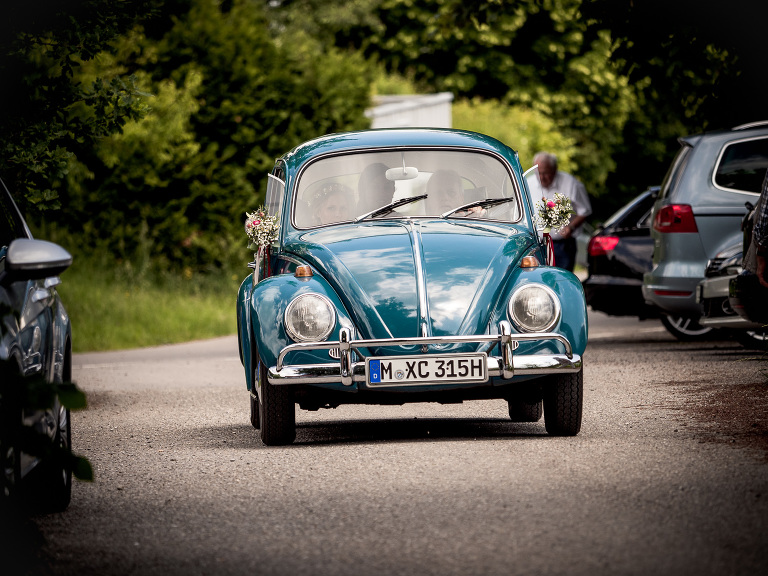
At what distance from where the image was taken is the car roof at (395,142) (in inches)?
369

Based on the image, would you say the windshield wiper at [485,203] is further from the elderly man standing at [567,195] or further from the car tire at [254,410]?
the elderly man standing at [567,195]

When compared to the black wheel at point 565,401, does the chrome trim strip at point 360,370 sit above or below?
above

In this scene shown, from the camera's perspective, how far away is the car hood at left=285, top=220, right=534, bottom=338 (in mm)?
7914

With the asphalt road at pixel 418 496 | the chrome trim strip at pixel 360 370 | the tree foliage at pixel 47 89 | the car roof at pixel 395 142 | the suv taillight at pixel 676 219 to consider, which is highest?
the tree foliage at pixel 47 89

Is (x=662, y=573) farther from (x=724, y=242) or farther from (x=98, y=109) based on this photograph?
(x=724, y=242)

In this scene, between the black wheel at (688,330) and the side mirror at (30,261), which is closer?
the side mirror at (30,261)

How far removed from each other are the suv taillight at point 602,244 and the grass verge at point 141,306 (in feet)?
17.5

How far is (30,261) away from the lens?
18.2 ft

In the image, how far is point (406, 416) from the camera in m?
9.89

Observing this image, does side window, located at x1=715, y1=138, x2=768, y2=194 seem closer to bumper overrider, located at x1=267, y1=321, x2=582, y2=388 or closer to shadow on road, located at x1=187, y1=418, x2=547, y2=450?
shadow on road, located at x1=187, y1=418, x2=547, y2=450

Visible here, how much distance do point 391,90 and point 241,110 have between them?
17560 mm

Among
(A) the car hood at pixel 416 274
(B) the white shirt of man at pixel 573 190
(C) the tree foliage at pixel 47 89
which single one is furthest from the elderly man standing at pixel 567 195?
(A) the car hood at pixel 416 274

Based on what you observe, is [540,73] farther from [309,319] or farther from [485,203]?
[309,319]

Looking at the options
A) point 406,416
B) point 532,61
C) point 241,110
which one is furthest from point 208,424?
point 532,61
